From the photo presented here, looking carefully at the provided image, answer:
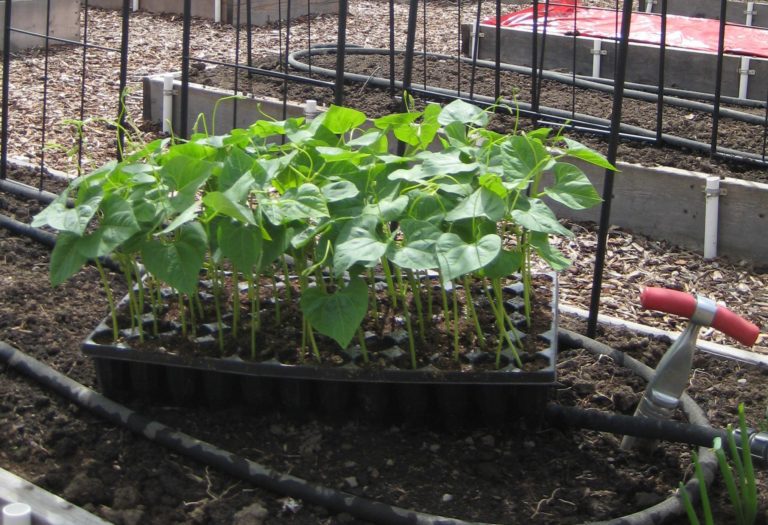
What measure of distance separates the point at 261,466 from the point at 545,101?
12.6ft

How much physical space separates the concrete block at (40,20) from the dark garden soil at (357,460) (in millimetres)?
5226

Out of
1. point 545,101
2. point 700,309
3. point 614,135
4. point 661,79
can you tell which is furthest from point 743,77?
point 700,309

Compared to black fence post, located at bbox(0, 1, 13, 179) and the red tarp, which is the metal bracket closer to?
the red tarp

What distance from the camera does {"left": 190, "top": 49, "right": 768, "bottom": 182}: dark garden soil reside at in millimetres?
4785

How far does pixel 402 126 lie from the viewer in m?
2.80

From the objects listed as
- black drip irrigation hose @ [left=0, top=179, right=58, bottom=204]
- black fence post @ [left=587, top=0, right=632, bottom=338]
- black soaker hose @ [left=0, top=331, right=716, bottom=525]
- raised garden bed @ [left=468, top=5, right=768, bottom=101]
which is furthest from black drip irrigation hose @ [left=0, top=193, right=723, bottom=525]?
raised garden bed @ [left=468, top=5, right=768, bottom=101]

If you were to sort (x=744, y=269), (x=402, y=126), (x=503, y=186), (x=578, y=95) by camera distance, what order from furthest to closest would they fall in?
1. (x=578, y=95)
2. (x=744, y=269)
3. (x=402, y=126)
4. (x=503, y=186)

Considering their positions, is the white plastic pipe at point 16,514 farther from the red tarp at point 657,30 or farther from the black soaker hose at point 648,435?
the red tarp at point 657,30

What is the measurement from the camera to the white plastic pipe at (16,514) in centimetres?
221

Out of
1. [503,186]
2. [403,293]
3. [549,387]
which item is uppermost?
[503,186]

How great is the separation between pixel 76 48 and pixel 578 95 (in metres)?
3.85

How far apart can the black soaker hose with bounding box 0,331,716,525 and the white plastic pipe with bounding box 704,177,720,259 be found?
1.43 metres

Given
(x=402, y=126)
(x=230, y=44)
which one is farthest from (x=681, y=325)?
(x=230, y=44)

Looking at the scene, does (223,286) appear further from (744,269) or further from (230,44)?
(230,44)
